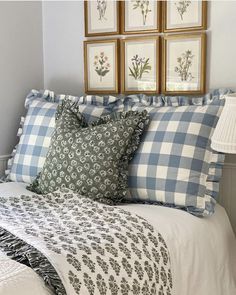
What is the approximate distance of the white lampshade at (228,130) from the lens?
156cm

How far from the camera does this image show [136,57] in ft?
7.66

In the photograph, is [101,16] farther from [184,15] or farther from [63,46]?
[184,15]

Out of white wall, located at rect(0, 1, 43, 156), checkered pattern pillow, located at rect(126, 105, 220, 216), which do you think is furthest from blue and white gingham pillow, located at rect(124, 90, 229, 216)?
white wall, located at rect(0, 1, 43, 156)

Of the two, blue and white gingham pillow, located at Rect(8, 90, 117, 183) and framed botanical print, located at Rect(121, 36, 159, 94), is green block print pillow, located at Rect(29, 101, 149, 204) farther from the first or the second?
framed botanical print, located at Rect(121, 36, 159, 94)

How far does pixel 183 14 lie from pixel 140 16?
0.78 feet

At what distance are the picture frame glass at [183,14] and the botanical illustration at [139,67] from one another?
0.21m

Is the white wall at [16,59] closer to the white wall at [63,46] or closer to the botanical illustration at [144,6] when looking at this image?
the white wall at [63,46]

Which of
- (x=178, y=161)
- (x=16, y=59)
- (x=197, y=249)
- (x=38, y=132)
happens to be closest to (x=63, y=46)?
(x=16, y=59)

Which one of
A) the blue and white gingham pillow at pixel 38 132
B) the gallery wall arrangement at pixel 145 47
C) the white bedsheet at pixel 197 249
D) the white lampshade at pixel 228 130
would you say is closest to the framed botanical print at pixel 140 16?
the gallery wall arrangement at pixel 145 47

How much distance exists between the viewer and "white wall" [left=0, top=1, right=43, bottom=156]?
8.07 ft

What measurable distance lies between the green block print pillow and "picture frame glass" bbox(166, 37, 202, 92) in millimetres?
373

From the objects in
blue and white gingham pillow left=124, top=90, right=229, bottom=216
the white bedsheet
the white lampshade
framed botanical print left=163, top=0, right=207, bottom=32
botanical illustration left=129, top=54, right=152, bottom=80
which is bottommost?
the white bedsheet

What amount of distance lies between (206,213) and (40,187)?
2.38 feet

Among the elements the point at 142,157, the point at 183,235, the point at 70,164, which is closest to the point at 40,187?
the point at 70,164
